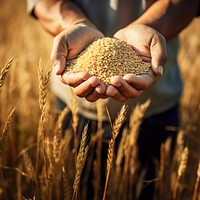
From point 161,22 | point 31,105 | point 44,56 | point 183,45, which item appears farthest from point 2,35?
point 161,22

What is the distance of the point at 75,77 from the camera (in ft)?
3.48

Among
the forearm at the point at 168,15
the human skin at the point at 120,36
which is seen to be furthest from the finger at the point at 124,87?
the forearm at the point at 168,15

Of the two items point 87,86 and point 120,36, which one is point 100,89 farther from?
point 120,36

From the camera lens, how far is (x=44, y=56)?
10.0 ft

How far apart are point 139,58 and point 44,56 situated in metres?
1.91

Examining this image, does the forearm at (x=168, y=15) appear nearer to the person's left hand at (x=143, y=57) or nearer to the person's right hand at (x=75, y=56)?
the person's left hand at (x=143, y=57)

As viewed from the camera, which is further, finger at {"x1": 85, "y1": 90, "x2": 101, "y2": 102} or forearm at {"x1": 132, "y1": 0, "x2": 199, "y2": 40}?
forearm at {"x1": 132, "y1": 0, "x2": 199, "y2": 40}

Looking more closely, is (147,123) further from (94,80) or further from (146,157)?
(94,80)

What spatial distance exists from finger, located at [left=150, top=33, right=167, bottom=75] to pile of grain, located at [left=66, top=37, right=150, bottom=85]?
0.19 feet

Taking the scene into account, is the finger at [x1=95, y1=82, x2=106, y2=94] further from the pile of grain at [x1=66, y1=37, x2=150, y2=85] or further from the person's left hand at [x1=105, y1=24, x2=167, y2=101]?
the pile of grain at [x1=66, y1=37, x2=150, y2=85]

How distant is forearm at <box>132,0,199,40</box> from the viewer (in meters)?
1.29

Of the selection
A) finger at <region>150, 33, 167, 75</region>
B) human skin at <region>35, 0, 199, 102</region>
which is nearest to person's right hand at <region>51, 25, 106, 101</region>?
human skin at <region>35, 0, 199, 102</region>

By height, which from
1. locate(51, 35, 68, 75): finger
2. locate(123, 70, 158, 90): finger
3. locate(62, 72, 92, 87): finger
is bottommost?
locate(123, 70, 158, 90): finger

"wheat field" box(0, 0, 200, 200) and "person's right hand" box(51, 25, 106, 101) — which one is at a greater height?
"person's right hand" box(51, 25, 106, 101)
